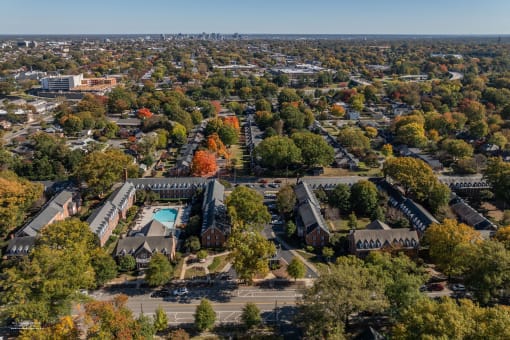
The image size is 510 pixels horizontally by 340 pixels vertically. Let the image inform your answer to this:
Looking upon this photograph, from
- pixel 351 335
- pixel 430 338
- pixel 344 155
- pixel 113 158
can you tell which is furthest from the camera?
pixel 344 155

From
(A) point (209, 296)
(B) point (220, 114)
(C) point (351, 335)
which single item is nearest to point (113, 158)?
(A) point (209, 296)

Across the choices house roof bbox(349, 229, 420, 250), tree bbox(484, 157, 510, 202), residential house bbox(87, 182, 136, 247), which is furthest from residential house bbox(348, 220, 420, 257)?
residential house bbox(87, 182, 136, 247)

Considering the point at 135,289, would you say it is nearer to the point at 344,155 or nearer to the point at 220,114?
the point at 344,155

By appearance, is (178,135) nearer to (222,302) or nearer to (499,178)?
(222,302)

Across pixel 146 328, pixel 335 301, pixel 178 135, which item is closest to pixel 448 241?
pixel 335 301

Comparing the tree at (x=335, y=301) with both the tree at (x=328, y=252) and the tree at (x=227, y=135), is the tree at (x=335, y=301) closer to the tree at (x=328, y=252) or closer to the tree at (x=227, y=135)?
the tree at (x=328, y=252)

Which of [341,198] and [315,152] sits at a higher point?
[315,152]

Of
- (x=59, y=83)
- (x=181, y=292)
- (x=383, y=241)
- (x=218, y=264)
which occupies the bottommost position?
(x=181, y=292)
